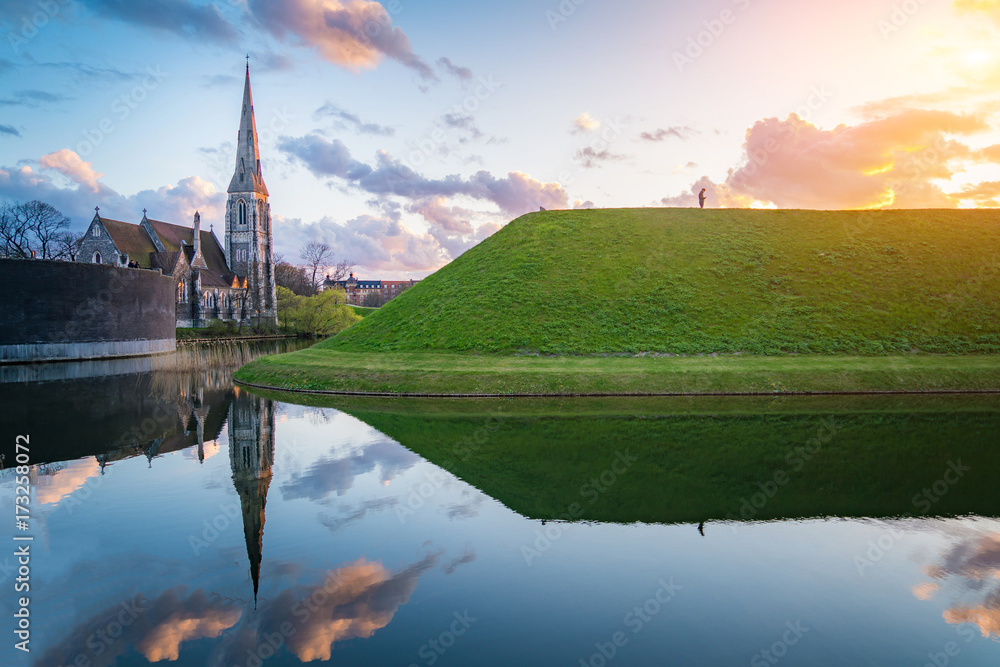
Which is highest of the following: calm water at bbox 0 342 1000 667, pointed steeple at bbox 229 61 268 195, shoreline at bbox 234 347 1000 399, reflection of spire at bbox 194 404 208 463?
pointed steeple at bbox 229 61 268 195

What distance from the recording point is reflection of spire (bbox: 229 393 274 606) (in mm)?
9624

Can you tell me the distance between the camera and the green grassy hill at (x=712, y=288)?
33500 mm

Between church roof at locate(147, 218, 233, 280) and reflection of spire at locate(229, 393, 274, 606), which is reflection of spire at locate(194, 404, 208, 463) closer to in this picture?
reflection of spire at locate(229, 393, 274, 606)

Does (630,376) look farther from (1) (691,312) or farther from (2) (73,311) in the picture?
(2) (73,311)

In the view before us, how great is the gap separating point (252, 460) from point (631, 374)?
58.7ft

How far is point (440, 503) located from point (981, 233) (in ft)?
178

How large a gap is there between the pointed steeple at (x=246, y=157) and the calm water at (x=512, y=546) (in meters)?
91.2

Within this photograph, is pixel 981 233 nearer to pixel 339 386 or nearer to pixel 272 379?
pixel 339 386

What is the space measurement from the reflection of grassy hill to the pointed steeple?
89.6 m

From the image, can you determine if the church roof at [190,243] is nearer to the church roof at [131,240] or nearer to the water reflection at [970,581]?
the church roof at [131,240]

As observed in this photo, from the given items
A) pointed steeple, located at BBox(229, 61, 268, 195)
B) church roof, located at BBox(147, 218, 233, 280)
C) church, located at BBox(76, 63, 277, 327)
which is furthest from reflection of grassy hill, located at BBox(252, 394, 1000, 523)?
A: pointed steeple, located at BBox(229, 61, 268, 195)

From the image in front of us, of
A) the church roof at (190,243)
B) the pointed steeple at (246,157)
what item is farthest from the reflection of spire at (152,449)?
the pointed steeple at (246,157)

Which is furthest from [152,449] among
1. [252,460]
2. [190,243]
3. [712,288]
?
[190,243]

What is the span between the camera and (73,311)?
4503 centimetres
